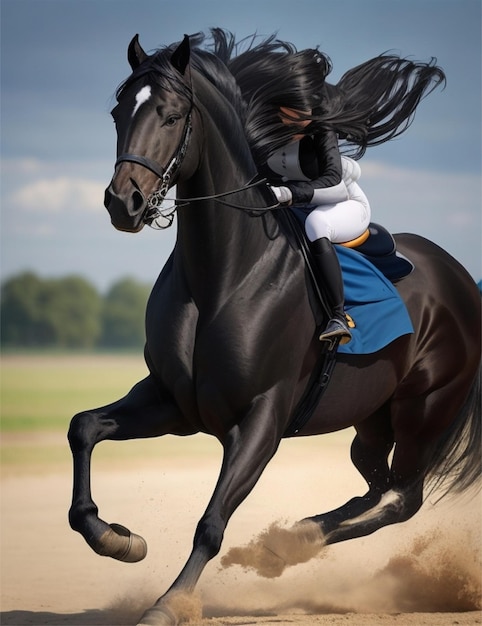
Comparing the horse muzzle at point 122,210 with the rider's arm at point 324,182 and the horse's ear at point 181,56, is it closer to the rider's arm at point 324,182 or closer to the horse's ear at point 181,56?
the horse's ear at point 181,56

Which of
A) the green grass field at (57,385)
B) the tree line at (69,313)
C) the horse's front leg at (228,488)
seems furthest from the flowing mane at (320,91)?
the tree line at (69,313)

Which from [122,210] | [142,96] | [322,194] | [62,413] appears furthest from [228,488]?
[62,413]

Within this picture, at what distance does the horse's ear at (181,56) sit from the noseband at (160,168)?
21 centimetres

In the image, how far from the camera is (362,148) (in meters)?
5.75

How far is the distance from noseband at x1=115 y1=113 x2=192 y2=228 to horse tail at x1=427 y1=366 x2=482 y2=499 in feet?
8.72

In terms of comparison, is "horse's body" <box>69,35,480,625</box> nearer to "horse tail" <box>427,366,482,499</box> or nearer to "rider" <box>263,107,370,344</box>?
"rider" <box>263,107,370,344</box>

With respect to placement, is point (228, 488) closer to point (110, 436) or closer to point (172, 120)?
point (110, 436)

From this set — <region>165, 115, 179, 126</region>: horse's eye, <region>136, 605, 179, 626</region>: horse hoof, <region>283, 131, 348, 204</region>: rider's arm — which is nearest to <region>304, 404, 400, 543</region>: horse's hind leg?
<region>283, 131, 348, 204</region>: rider's arm

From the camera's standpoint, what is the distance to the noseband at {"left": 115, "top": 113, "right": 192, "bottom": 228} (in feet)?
14.1

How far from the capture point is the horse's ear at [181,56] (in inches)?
179

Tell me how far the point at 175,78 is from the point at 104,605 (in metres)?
3.09

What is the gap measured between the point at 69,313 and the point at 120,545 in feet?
104

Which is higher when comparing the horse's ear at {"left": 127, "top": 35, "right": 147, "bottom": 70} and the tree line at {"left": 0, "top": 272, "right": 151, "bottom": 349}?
the horse's ear at {"left": 127, "top": 35, "right": 147, "bottom": 70}

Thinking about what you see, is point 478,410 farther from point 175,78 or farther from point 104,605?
point 175,78
